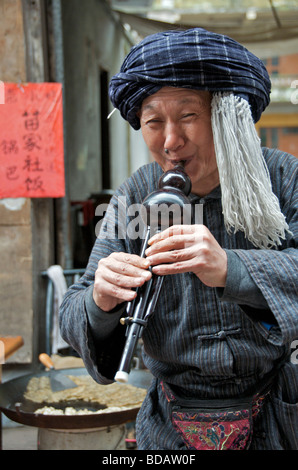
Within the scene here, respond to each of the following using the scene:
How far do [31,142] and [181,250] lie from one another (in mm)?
3412

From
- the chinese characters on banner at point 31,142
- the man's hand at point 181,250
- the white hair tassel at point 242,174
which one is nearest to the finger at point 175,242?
the man's hand at point 181,250

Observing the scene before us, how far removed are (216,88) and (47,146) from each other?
315cm

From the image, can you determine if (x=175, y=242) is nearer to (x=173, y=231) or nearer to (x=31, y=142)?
(x=173, y=231)

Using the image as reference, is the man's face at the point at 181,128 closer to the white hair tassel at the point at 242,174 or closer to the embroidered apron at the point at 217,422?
the white hair tassel at the point at 242,174

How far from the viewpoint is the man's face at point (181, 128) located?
1.34 m

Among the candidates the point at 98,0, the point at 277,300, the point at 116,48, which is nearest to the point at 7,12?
the point at 98,0

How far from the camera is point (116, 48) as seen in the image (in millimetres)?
8883

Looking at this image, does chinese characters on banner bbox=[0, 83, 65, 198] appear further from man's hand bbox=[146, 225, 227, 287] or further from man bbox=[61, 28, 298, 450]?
man's hand bbox=[146, 225, 227, 287]

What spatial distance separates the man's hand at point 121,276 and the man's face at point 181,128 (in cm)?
34

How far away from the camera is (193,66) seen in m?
1.30

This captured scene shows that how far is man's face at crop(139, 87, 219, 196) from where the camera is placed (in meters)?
1.34

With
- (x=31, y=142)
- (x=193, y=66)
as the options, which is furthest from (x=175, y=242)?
(x=31, y=142)

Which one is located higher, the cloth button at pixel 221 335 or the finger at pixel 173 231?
the finger at pixel 173 231

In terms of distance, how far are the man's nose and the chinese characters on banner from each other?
10.0 feet
